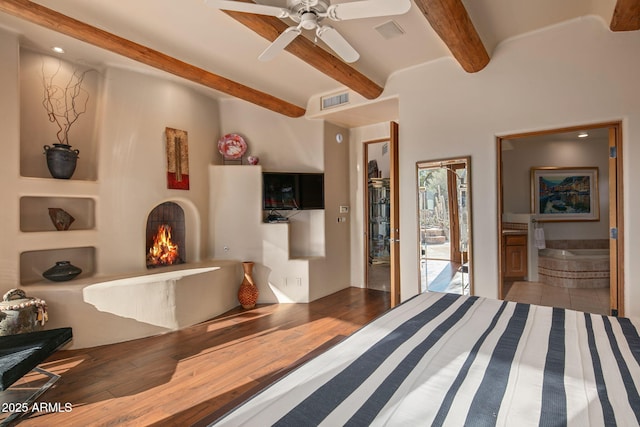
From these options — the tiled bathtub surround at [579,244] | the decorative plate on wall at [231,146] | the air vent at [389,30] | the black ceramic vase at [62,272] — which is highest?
the air vent at [389,30]

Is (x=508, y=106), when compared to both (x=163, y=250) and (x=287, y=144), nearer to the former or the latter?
(x=287, y=144)

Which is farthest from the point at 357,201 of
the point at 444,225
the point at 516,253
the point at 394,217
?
the point at 516,253

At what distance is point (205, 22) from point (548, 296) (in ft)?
16.2

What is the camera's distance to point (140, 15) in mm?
2447

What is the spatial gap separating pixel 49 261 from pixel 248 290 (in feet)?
6.82

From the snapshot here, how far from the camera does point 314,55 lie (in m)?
2.80

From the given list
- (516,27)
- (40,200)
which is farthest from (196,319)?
(516,27)

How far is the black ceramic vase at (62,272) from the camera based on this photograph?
2900 millimetres

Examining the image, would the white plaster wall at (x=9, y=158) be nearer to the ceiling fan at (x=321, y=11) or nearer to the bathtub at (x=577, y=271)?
the ceiling fan at (x=321, y=11)

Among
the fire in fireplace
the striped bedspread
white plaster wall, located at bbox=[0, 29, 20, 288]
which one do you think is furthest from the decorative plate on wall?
the striped bedspread

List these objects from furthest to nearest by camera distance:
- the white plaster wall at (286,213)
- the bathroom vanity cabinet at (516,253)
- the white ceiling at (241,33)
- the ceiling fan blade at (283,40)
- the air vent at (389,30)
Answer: the bathroom vanity cabinet at (516,253)
the white plaster wall at (286,213)
the air vent at (389,30)
the white ceiling at (241,33)
the ceiling fan blade at (283,40)

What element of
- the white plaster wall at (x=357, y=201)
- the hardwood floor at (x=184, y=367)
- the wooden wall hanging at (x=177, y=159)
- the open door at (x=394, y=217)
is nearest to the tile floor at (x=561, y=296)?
the open door at (x=394, y=217)

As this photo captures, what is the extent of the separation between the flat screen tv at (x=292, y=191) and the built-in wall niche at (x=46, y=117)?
1.97 m

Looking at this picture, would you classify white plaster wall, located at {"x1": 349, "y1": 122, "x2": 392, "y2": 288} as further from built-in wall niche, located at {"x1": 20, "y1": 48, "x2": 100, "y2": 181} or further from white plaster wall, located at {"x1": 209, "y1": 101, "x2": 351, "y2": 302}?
built-in wall niche, located at {"x1": 20, "y1": 48, "x2": 100, "y2": 181}
